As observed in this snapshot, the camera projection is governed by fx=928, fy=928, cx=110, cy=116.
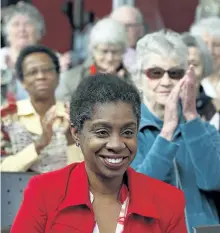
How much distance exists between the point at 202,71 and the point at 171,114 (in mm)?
1723

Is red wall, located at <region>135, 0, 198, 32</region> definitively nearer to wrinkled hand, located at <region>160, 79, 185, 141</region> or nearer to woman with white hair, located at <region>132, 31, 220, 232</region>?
woman with white hair, located at <region>132, 31, 220, 232</region>

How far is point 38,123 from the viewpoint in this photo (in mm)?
6297

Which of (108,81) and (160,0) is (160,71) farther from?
(160,0)

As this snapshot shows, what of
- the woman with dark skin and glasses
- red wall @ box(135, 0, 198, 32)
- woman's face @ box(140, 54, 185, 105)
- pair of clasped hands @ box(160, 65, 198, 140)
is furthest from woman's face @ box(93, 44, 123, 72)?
the woman with dark skin and glasses

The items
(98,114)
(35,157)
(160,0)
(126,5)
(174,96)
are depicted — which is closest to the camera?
(98,114)

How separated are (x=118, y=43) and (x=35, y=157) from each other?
2.08 m

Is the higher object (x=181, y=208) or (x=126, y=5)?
(x=126, y=5)

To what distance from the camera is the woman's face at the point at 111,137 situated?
3.82 metres

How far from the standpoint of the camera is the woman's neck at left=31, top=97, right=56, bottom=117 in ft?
21.3

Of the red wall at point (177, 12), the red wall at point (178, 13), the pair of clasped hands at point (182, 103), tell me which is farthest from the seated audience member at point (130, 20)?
the pair of clasped hands at point (182, 103)

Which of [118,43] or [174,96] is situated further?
[118,43]

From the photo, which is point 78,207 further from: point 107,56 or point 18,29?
point 18,29

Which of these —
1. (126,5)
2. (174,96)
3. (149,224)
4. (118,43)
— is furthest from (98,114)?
(126,5)

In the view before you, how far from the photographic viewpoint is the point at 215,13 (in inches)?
390
